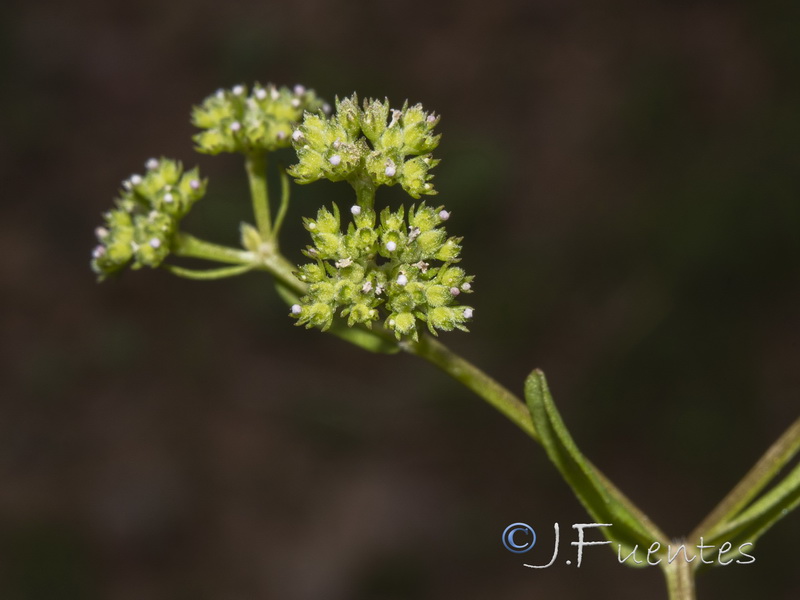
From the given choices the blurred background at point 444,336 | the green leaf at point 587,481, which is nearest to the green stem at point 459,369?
the green leaf at point 587,481

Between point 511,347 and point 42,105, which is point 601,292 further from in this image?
point 42,105

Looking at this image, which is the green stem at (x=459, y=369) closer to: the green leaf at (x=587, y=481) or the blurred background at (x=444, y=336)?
the green leaf at (x=587, y=481)

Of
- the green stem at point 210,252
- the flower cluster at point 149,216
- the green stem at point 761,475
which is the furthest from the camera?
the flower cluster at point 149,216

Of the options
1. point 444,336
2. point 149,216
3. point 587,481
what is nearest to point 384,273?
point 587,481

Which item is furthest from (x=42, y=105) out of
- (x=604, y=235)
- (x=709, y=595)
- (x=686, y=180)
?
(x=709, y=595)

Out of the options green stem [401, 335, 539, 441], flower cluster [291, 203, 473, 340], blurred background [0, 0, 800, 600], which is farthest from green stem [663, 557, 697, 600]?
blurred background [0, 0, 800, 600]

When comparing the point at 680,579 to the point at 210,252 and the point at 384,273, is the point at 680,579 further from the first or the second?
the point at 210,252
